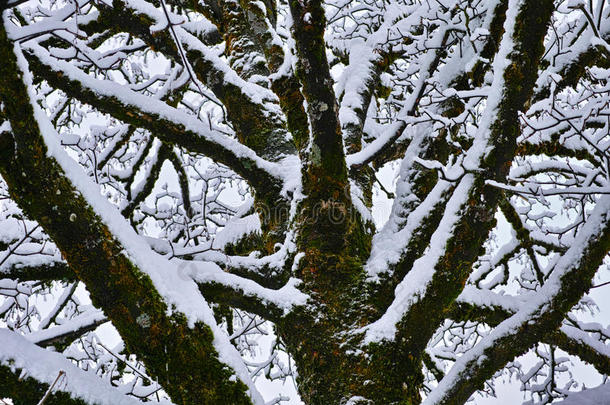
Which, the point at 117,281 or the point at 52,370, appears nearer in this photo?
the point at 52,370

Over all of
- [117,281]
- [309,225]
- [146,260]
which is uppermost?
[309,225]

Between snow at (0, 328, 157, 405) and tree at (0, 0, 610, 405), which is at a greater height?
tree at (0, 0, 610, 405)

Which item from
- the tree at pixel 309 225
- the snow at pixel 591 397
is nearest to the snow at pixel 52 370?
the tree at pixel 309 225

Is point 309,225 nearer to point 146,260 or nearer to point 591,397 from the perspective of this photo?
point 146,260

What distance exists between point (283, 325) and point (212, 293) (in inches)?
13.4

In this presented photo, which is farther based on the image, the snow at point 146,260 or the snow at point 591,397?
the snow at point 146,260

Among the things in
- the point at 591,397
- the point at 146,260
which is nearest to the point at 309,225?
the point at 146,260

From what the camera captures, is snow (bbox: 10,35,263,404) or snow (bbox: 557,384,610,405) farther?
snow (bbox: 10,35,263,404)

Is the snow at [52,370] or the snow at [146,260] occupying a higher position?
the snow at [146,260]

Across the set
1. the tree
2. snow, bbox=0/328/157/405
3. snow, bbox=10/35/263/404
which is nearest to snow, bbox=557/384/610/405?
the tree

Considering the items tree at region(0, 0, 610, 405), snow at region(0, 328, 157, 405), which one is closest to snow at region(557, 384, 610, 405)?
tree at region(0, 0, 610, 405)

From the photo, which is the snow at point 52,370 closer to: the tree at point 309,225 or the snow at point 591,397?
the tree at point 309,225

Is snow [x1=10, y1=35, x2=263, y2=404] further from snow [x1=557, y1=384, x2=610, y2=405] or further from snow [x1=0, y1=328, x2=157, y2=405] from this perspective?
snow [x1=557, y1=384, x2=610, y2=405]

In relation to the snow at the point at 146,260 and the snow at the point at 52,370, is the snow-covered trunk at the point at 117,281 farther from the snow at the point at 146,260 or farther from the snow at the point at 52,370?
the snow at the point at 52,370
